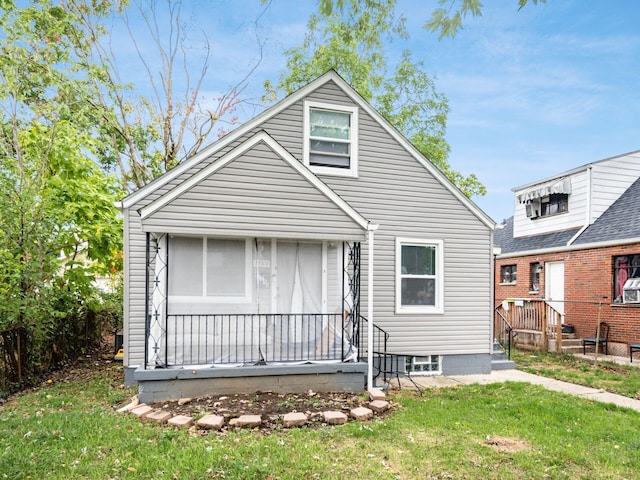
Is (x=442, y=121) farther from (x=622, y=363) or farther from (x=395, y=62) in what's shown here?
(x=622, y=363)

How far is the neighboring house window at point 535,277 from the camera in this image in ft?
53.2

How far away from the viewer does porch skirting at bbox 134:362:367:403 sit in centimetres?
666

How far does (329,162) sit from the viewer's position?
9.22 meters

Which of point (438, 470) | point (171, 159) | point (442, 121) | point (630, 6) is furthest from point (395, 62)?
point (438, 470)

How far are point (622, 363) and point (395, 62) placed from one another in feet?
50.9

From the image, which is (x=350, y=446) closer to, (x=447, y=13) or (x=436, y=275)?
(x=447, y=13)

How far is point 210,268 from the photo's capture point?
751 centimetres

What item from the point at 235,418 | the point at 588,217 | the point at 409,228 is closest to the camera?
the point at 235,418

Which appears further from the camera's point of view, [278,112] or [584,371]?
[584,371]

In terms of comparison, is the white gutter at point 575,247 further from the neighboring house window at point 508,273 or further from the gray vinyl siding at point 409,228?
the gray vinyl siding at point 409,228

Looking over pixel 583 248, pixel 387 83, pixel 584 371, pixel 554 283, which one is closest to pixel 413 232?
pixel 584 371

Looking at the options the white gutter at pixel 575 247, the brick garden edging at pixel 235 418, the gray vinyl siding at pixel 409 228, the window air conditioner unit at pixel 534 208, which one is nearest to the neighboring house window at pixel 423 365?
the gray vinyl siding at pixel 409 228

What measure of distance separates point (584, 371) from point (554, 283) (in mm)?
5874

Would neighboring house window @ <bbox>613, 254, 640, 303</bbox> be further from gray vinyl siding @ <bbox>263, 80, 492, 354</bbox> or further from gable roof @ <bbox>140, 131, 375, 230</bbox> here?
gable roof @ <bbox>140, 131, 375, 230</bbox>
